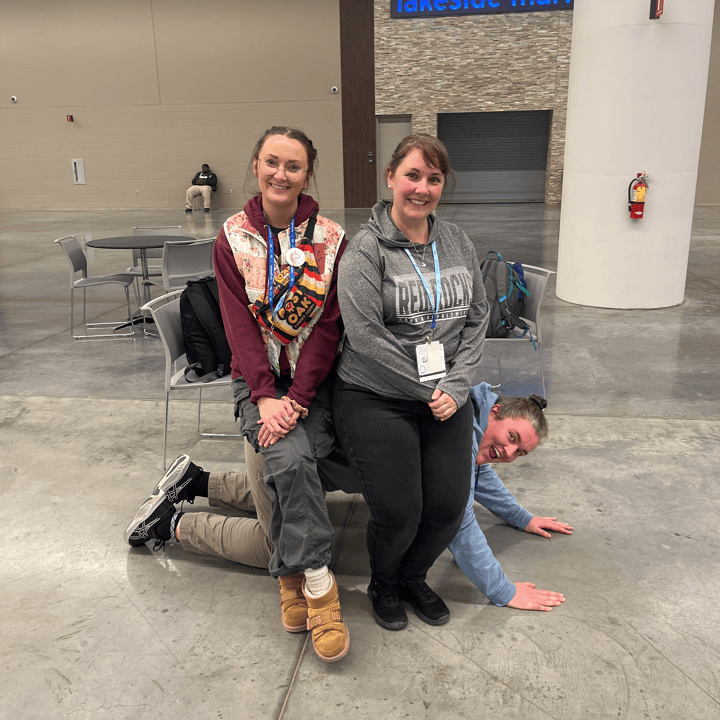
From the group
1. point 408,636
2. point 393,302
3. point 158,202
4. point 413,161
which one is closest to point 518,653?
point 408,636

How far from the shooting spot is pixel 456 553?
2.13 m

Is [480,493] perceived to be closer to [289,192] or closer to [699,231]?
[289,192]

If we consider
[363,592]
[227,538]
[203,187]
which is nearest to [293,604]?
[363,592]

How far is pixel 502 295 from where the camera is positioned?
3797 millimetres

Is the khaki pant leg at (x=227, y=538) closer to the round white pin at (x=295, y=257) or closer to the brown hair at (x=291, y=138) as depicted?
the round white pin at (x=295, y=257)

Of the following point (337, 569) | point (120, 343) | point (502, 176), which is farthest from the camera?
point (502, 176)

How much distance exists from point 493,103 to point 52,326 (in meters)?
13.5

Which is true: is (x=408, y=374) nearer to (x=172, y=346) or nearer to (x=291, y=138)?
(x=291, y=138)

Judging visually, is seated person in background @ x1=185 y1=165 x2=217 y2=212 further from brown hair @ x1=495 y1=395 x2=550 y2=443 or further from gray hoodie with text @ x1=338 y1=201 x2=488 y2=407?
brown hair @ x1=495 y1=395 x2=550 y2=443

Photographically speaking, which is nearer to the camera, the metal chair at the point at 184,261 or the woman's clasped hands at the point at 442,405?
the woman's clasped hands at the point at 442,405

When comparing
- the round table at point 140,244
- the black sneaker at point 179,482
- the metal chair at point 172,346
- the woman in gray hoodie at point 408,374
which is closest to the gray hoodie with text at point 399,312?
the woman in gray hoodie at point 408,374

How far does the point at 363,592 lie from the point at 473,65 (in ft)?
53.2

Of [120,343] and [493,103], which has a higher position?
[493,103]

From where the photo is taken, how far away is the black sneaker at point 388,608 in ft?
6.82
